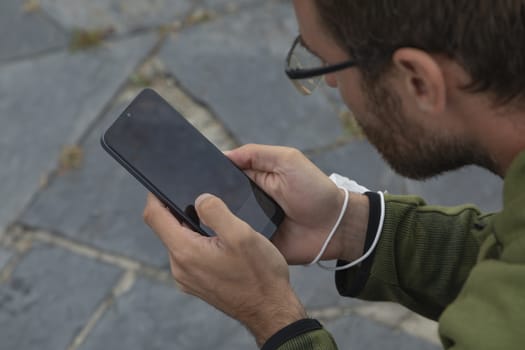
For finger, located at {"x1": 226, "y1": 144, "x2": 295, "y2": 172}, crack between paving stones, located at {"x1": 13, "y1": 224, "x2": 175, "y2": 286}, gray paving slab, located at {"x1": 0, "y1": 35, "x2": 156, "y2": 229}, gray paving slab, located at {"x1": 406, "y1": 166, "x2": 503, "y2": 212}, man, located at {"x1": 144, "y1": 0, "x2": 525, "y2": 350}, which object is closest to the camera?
man, located at {"x1": 144, "y1": 0, "x2": 525, "y2": 350}

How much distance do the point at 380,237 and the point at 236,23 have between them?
1744 millimetres

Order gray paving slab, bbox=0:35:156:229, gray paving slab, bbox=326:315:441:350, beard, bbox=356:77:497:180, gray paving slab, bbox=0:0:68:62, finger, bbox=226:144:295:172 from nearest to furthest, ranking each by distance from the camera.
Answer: beard, bbox=356:77:497:180, finger, bbox=226:144:295:172, gray paving slab, bbox=326:315:441:350, gray paving slab, bbox=0:35:156:229, gray paving slab, bbox=0:0:68:62

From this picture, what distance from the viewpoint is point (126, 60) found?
9.87 feet

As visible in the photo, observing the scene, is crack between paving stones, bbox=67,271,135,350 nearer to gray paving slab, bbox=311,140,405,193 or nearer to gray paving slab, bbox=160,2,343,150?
gray paving slab, bbox=160,2,343,150

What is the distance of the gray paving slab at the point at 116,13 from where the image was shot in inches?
123

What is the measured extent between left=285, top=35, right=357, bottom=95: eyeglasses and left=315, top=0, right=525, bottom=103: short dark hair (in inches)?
3.7

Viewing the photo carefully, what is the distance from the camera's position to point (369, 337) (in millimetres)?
2289

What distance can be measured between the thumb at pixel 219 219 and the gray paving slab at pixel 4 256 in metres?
1.25

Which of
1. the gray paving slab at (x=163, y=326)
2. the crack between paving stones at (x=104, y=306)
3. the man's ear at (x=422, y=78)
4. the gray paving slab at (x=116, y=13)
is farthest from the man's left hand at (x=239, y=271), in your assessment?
the gray paving slab at (x=116, y=13)

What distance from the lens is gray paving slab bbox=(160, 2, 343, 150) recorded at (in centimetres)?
279

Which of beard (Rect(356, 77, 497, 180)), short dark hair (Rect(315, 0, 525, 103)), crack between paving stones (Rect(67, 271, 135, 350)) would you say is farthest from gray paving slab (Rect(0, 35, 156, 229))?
short dark hair (Rect(315, 0, 525, 103))

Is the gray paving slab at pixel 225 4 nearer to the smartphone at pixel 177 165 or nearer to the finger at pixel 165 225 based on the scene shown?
the smartphone at pixel 177 165

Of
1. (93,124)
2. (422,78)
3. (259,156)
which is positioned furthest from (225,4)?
(422,78)

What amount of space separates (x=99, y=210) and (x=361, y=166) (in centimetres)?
89
